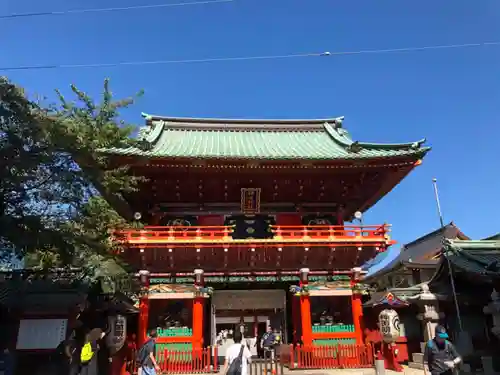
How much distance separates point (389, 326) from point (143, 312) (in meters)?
8.91

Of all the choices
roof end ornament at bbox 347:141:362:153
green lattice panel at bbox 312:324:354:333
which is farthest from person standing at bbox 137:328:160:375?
roof end ornament at bbox 347:141:362:153

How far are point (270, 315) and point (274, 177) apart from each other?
792cm

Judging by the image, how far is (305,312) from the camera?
49.0ft

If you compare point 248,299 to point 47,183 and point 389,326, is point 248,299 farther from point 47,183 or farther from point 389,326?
point 47,183

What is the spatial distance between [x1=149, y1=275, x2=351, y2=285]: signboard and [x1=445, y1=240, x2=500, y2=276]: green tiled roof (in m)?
4.03

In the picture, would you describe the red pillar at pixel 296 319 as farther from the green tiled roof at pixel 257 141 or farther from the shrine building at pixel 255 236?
the green tiled roof at pixel 257 141

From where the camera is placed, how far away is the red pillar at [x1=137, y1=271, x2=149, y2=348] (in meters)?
14.4

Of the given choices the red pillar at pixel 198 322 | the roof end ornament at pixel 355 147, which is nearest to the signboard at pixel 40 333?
the red pillar at pixel 198 322

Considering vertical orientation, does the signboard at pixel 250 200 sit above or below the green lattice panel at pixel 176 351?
above

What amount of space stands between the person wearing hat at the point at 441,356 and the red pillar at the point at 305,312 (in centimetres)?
777

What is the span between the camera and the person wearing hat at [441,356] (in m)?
6.88

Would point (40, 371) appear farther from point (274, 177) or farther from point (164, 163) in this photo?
point (274, 177)

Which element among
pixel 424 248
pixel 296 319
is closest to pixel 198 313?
pixel 296 319

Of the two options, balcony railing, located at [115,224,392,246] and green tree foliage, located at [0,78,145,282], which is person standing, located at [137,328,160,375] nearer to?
green tree foliage, located at [0,78,145,282]
